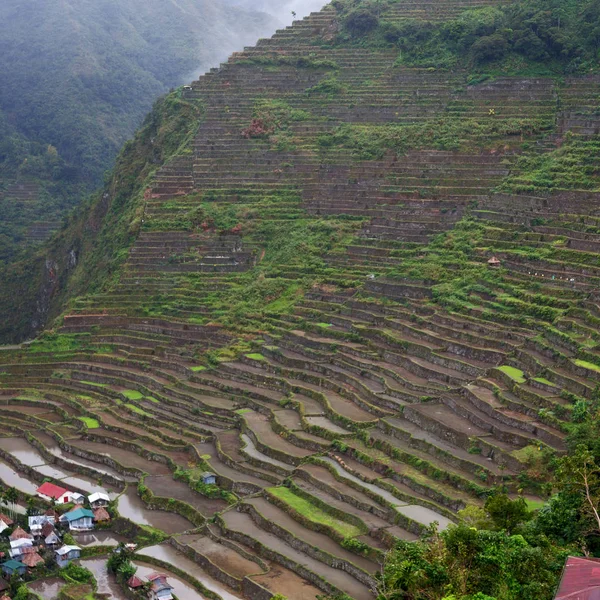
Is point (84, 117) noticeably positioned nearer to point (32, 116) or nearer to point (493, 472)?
point (32, 116)

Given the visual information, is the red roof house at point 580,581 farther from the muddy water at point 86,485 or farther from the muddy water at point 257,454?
the muddy water at point 86,485

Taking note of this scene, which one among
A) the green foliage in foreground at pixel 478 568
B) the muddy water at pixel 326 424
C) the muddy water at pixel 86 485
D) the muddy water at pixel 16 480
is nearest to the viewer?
the green foliage in foreground at pixel 478 568

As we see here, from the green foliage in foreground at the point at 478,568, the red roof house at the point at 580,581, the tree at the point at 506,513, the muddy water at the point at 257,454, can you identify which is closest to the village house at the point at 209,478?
the muddy water at the point at 257,454

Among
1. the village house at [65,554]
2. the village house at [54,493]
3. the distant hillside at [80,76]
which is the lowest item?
the village house at [65,554]

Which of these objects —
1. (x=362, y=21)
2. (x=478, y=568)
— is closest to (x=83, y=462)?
(x=478, y=568)

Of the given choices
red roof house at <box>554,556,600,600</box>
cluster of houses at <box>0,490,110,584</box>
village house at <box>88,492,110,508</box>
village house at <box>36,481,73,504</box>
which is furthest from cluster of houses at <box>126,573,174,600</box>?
red roof house at <box>554,556,600,600</box>

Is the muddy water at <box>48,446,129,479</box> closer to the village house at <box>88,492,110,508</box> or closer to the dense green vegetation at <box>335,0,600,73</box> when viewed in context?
the village house at <box>88,492,110,508</box>

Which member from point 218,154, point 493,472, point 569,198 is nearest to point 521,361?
point 493,472

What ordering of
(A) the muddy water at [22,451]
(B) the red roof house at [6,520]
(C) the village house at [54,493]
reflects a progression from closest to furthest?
1. (B) the red roof house at [6,520]
2. (C) the village house at [54,493]
3. (A) the muddy water at [22,451]
